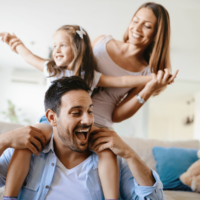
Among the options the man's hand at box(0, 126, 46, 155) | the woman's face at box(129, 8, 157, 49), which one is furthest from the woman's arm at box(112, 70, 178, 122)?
the man's hand at box(0, 126, 46, 155)

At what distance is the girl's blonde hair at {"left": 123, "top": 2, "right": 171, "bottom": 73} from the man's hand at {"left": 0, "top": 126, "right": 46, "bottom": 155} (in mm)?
894

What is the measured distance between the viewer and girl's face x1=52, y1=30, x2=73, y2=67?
1403 millimetres

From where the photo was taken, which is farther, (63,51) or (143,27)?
(143,27)

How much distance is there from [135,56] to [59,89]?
70 centimetres

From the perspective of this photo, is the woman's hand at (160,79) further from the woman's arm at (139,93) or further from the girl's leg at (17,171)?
the girl's leg at (17,171)

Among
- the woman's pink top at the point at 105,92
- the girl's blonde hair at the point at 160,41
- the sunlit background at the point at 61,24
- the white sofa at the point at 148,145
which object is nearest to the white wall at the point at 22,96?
the sunlit background at the point at 61,24

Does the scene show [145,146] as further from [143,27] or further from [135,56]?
[143,27]

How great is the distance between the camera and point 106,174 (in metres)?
1.10

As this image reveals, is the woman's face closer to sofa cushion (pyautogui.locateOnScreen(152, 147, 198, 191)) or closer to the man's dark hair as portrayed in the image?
the man's dark hair

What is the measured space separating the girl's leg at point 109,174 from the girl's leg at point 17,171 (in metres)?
0.33

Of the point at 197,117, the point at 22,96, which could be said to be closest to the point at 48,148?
the point at 22,96

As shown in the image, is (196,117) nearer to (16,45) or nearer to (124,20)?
(124,20)

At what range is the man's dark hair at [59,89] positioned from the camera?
115cm

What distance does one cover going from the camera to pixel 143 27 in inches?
60.6
